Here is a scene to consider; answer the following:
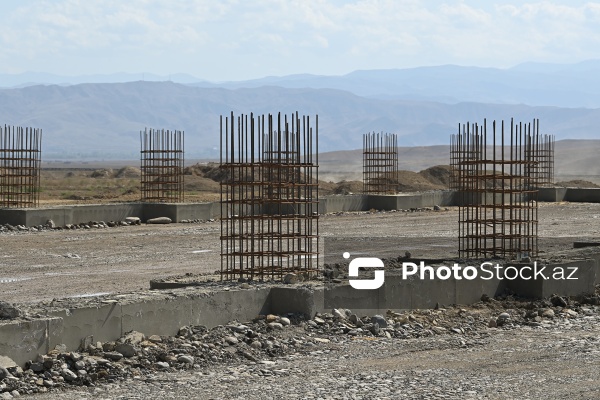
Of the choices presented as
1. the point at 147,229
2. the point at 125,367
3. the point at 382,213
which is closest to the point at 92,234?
the point at 147,229

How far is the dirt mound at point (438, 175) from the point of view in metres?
52.3

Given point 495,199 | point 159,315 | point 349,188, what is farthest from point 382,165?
point 159,315

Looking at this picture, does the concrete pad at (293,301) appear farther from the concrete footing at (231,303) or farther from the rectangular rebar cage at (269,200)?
the rectangular rebar cage at (269,200)

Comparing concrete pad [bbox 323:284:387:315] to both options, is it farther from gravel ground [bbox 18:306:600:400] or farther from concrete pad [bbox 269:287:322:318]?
gravel ground [bbox 18:306:600:400]

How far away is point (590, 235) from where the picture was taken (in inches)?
965

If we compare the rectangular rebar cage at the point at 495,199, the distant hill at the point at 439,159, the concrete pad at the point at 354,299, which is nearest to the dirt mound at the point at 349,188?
the rectangular rebar cage at the point at 495,199

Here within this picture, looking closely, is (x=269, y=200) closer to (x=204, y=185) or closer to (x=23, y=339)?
(x=23, y=339)

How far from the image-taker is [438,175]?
53.4 meters

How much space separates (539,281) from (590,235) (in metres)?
11.6

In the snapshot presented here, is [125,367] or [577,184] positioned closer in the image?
[125,367]

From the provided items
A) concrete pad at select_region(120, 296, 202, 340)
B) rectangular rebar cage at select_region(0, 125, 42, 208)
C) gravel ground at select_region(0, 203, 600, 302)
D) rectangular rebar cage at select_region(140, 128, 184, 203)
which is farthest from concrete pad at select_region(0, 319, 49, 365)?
rectangular rebar cage at select_region(140, 128, 184, 203)

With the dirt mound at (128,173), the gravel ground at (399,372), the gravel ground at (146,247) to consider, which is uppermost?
the dirt mound at (128,173)

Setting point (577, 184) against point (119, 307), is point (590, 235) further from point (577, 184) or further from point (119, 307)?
point (577, 184)

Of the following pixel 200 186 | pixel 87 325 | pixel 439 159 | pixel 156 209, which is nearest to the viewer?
pixel 87 325
